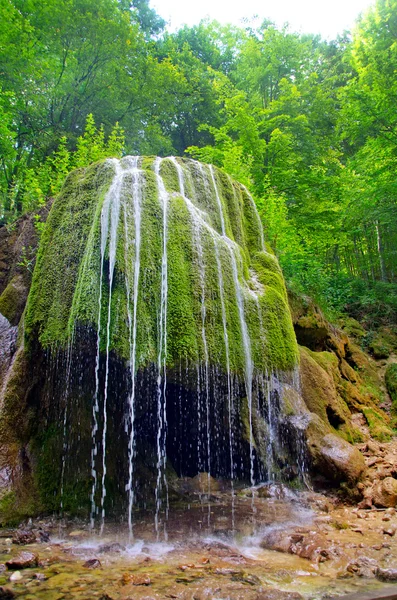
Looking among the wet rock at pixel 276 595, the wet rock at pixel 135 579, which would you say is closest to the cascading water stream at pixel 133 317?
the wet rock at pixel 135 579

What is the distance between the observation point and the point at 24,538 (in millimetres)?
4277

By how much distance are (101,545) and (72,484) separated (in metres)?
1.40

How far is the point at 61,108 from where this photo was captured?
14.2 m

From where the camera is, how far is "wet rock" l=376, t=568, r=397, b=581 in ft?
10.5

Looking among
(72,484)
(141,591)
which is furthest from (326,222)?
(141,591)

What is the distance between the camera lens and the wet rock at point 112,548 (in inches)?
156

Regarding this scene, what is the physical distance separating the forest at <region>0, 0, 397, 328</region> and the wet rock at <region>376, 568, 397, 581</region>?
6.44 meters

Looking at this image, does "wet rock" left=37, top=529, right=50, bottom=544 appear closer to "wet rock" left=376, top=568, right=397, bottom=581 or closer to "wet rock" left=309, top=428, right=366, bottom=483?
"wet rock" left=376, top=568, right=397, bottom=581

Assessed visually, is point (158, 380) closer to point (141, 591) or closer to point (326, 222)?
point (141, 591)

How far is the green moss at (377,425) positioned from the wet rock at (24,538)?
20.2ft

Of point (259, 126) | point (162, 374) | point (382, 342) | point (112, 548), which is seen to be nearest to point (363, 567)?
point (112, 548)

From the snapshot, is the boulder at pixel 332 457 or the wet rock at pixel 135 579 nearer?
the wet rock at pixel 135 579

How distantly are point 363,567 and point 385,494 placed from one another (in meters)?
2.17

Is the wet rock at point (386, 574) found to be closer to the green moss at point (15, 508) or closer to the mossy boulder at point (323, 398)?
the mossy boulder at point (323, 398)
